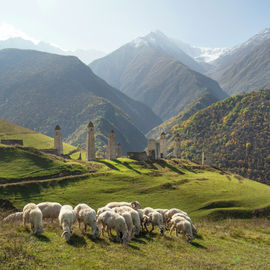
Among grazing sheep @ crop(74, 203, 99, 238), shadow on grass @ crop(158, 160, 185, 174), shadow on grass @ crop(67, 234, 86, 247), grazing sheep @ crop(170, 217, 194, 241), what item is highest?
grazing sheep @ crop(74, 203, 99, 238)

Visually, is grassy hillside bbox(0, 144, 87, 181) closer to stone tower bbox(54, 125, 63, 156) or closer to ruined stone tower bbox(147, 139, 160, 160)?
stone tower bbox(54, 125, 63, 156)

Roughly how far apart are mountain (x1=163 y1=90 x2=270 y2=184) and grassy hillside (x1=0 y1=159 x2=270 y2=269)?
322 feet

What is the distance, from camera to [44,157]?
6150 cm

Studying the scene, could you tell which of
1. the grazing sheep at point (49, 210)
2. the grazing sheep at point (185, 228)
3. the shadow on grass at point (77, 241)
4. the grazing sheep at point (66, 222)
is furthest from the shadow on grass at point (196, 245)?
the grazing sheep at point (49, 210)

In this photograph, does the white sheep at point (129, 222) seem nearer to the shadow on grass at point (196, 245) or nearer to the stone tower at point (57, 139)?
the shadow on grass at point (196, 245)

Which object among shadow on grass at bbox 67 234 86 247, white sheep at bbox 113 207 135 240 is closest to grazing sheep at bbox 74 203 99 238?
shadow on grass at bbox 67 234 86 247

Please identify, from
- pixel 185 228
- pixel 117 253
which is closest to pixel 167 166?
pixel 185 228

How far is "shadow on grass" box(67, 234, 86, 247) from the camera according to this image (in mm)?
17534

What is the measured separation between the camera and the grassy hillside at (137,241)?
1526 cm

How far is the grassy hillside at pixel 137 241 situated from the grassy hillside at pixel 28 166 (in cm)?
453

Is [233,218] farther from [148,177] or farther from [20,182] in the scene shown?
[20,182]

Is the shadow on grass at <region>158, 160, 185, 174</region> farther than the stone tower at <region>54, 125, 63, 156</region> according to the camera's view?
Yes

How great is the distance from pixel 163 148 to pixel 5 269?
94897mm

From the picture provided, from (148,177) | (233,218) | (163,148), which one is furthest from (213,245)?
(163,148)
